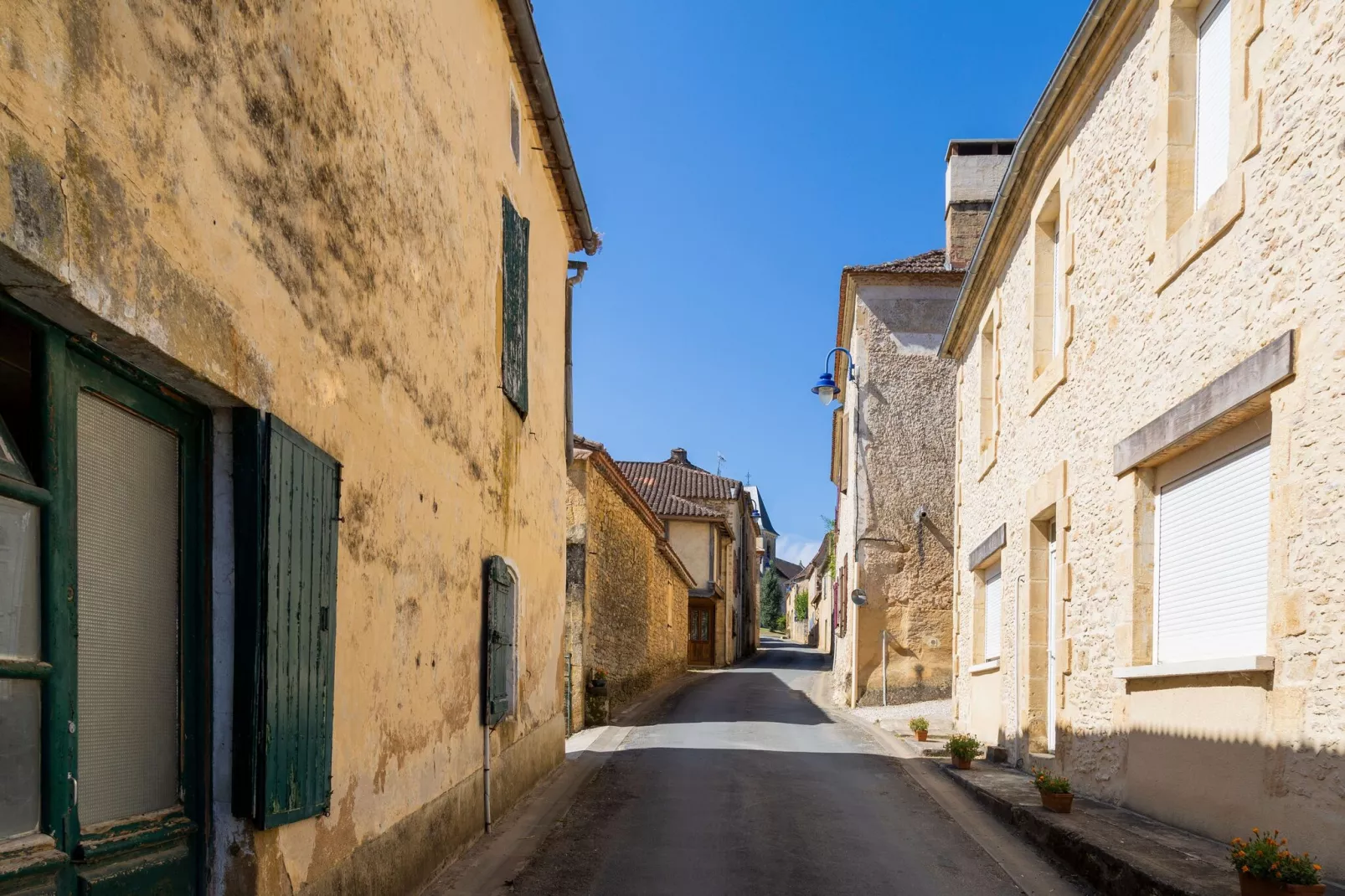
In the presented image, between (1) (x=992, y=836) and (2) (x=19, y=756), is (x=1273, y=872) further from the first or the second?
(2) (x=19, y=756)

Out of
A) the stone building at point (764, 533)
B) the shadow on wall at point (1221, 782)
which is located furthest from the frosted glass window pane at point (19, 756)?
the stone building at point (764, 533)

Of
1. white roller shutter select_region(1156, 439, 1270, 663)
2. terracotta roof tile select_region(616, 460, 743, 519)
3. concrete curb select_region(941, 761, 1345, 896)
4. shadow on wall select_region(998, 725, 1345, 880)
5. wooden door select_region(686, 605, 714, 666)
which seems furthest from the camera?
terracotta roof tile select_region(616, 460, 743, 519)

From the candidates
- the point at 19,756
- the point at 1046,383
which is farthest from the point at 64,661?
the point at 1046,383

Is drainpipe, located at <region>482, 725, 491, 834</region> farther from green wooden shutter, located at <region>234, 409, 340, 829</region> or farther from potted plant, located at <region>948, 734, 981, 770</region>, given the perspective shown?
potted plant, located at <region>948, 734, 981, 770</region>

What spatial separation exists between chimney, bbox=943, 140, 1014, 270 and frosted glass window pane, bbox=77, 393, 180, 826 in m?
19.4

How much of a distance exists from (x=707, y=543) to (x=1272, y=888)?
32799 millimetres

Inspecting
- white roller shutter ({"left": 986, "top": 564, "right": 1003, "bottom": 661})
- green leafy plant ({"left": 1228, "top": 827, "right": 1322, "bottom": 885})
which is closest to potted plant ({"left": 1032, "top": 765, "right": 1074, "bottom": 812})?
green leafy plant ({"left": 1228, "top": 827, "right": 1322, "bottom": 885})

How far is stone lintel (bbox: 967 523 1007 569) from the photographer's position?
12305 mm

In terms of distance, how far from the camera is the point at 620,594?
18500 mm

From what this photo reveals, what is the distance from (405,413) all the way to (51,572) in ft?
10.5

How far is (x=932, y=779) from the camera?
35.0ft

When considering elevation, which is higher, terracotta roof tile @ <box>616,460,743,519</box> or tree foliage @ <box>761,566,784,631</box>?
terracotta roof tile @ <box>616,460,743,519</box>

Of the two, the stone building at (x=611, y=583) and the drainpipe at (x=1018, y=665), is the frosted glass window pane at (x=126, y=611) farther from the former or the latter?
the stone building at (x=611, y=583)

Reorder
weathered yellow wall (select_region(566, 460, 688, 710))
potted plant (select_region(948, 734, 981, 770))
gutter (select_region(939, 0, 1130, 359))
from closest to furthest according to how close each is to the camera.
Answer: gutter (select_region(939, 0, 1130, 359)) → potted plant (select_region(948, 734, 981, 770)) → weathered yellow wall (select_region(566, 460, 688, 710))
